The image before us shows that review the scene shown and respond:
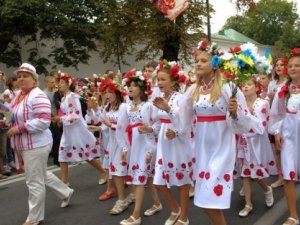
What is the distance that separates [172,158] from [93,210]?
1711 millimetres

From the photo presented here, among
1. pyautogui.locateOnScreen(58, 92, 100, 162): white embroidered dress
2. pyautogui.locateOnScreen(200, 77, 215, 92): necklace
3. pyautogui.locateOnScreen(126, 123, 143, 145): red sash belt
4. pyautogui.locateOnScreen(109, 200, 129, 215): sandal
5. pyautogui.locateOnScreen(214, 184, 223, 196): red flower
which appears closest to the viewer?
pyautogui.locateOnScreen(214, 184, 223, 196): red flower

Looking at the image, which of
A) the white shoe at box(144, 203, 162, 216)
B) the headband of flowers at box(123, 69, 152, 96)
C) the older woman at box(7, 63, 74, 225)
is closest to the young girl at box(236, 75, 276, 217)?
the white shoe at box(144, 203, 162, 216)

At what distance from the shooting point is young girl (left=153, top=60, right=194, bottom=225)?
5176 millimetres

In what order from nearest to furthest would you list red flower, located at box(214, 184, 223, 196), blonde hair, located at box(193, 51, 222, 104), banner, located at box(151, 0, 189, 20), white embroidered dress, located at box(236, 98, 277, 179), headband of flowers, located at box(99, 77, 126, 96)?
red flower, located at box(214, 184, 223, 196), blonde hair, located at box(193, 51, 222, 104), white embroidered dress, located at box(236, 98, 277, 179), headband of flowers, located at box(99, 77, 126, 96), banner, located at box(151, 0, 189, 20)

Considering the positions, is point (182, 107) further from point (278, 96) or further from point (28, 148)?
point (28, 148)

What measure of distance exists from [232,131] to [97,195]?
3.48 m

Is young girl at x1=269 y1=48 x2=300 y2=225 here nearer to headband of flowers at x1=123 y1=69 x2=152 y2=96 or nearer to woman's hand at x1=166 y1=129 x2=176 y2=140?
woman's hand at x1=166 y1=129 x2=176 y2=140

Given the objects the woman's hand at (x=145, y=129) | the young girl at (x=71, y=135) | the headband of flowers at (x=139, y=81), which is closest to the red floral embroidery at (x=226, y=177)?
the woman's hand at (x=145, y=129)

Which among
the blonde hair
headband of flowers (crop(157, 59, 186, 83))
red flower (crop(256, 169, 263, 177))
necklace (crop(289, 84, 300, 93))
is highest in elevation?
headband of flowers (crop(157, 59, 186, 83))

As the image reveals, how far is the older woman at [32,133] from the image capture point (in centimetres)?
538

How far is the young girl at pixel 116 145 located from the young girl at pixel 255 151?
1.59 meters

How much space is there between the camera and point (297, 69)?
5.10 meters

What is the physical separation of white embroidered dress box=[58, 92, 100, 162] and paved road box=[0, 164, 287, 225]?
1.93ft

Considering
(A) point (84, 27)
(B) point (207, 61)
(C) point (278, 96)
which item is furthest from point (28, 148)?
(A) point (84, 27)
